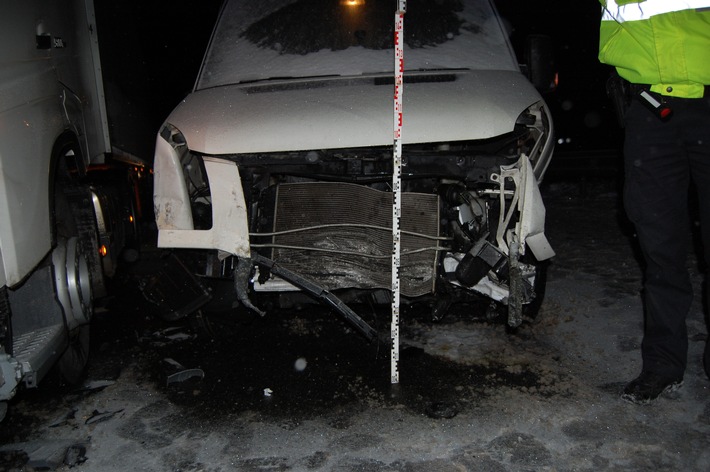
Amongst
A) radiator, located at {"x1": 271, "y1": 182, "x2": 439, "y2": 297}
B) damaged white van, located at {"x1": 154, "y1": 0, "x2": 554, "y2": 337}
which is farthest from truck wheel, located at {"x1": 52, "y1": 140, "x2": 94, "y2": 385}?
radiator, located at {"x1": 271, "y1": 182, "x2": 439, "y2": 297}

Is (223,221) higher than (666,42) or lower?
lower

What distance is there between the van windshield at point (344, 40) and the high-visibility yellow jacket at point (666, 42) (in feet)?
3.65

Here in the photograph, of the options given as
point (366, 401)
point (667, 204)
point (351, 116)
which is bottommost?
point (366, 401)

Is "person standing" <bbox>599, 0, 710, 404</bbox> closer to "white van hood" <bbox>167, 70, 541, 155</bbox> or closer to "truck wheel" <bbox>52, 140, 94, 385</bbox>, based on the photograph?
"white van hood" <bbox>167, 70, 541, 155</bbox>

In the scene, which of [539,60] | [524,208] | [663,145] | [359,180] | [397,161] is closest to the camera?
[663,145]

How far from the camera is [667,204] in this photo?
108 inches

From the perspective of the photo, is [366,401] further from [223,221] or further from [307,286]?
[223,221]

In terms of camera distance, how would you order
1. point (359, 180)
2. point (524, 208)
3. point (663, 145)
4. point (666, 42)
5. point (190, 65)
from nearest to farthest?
point (666, 42) → point (663, 145) → point (524, 208) → point (359, 180) → point (190, 65)

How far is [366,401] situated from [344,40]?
2.45 m

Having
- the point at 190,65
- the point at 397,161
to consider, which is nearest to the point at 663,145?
the point at 397,161

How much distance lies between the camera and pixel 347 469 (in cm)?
237

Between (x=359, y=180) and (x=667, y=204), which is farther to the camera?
(x=359, y=180)

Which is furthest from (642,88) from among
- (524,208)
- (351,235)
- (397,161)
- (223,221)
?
(223,221)

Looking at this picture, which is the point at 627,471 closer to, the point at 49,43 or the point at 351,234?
the point at 351,234
